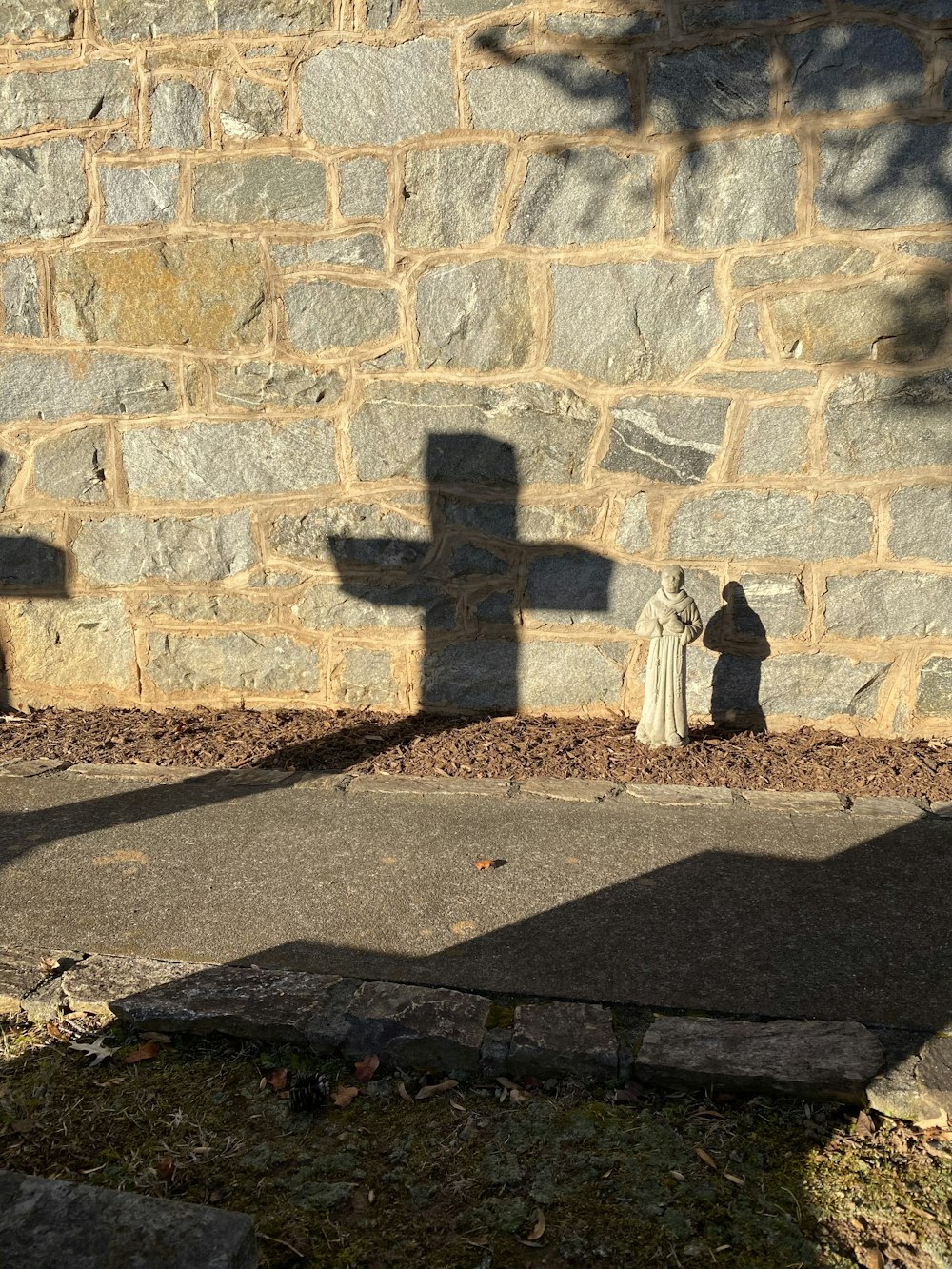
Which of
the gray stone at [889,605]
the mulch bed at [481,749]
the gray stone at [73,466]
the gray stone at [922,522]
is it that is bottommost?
the mulch bed at [481,749]

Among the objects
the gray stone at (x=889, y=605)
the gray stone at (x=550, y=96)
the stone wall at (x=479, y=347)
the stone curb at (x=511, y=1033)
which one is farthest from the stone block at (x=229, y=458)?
the stone curb at (x=511, y=1033)

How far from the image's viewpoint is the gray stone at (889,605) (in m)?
4.62

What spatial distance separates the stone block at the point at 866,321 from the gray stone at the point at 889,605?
905 millimetres

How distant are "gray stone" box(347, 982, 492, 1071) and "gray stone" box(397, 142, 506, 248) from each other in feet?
11.4

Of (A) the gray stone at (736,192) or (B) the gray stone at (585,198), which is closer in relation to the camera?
(A) the gray stone at (736,192)

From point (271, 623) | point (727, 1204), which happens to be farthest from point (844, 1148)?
point (271, 623)

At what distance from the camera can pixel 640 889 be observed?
10.7 feet

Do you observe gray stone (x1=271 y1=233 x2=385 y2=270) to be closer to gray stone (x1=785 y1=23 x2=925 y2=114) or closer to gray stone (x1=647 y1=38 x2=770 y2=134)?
gray stone (x1=647 y1=38 x2=770 y2=134)

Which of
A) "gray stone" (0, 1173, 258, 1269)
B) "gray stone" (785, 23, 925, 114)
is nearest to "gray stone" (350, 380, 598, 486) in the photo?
"gray stone" (785, 23, 925, 114)

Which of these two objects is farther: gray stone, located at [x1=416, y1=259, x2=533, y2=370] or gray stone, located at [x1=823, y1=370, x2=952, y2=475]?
gray stone, located at [x1=416, y1=259, x2=533, y2=370]

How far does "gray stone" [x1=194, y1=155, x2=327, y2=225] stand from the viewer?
468cm

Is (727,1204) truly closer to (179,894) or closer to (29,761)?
(179,894)

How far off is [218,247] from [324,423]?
94cm

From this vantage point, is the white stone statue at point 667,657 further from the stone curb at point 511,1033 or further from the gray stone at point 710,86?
the stone curb at point 511,1033
